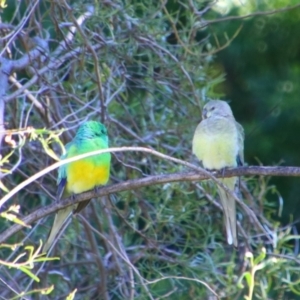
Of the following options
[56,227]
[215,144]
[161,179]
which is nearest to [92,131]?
[56,227]

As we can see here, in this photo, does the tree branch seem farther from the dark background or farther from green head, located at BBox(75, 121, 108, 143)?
the dark background

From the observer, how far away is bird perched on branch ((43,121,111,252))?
3650 millimetres

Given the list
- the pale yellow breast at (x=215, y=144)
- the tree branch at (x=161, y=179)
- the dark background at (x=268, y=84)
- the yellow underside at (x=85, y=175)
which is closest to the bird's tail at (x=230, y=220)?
the pale yellow breast at (x=215, y=144)

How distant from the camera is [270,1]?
624 centimetres

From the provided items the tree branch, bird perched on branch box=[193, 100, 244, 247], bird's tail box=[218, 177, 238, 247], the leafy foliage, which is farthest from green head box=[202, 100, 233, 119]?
the tree branch

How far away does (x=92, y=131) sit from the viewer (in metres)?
3.65

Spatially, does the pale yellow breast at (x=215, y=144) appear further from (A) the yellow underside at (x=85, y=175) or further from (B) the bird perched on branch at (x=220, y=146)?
(A) the yellow underside at (x=85, y=175)

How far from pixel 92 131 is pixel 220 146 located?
0.64 meters

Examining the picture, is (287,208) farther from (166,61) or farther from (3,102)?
(3,102)

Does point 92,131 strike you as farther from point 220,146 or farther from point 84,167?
point 220,146

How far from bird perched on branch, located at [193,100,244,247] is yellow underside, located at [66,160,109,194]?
18.9 inches

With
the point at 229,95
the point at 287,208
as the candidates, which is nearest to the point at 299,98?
the point at 229,95

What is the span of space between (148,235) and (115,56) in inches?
34.2

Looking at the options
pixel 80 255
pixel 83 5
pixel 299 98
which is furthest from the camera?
pixel 299 98
